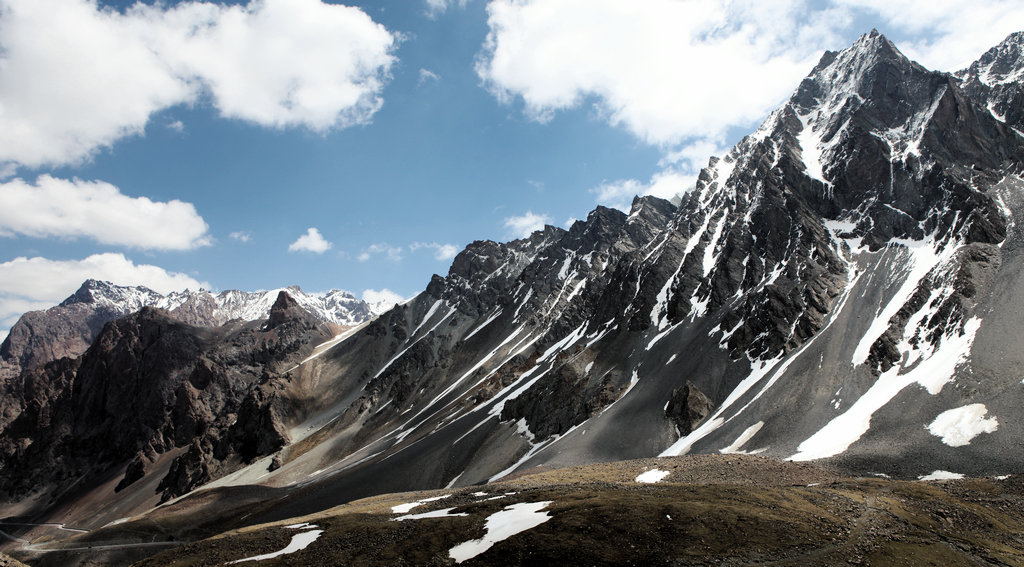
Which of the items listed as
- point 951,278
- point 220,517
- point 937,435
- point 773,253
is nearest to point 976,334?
point 951,278

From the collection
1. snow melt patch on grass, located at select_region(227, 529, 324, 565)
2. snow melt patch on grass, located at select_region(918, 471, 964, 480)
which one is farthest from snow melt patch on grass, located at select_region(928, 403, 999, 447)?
snow melt patch on grass, located at select_region(227, 529, 324, 565)

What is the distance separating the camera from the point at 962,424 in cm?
6869

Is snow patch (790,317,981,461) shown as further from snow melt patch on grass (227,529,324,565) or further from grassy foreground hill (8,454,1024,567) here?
snow melt patch on grass (227,529,324,565)

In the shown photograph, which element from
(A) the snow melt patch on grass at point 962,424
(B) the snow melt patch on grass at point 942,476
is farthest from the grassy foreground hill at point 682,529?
(A) the snow melt patch on grass at point 962,424

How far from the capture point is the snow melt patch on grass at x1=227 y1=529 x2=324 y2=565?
45928mm

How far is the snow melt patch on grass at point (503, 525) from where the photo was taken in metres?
39.6

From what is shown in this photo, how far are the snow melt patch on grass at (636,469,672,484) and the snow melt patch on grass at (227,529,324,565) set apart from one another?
4137 centimetres

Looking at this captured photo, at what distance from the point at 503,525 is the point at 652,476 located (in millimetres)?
36166

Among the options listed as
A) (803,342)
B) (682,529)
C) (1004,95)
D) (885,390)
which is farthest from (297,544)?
(1004,95)

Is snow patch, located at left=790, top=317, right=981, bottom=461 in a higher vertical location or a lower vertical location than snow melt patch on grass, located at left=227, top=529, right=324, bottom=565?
lower

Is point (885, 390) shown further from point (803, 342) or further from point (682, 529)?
point (682, 529)

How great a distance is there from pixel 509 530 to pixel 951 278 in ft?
340

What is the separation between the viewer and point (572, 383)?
461 ft

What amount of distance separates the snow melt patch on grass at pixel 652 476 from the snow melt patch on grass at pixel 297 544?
41.4 m
